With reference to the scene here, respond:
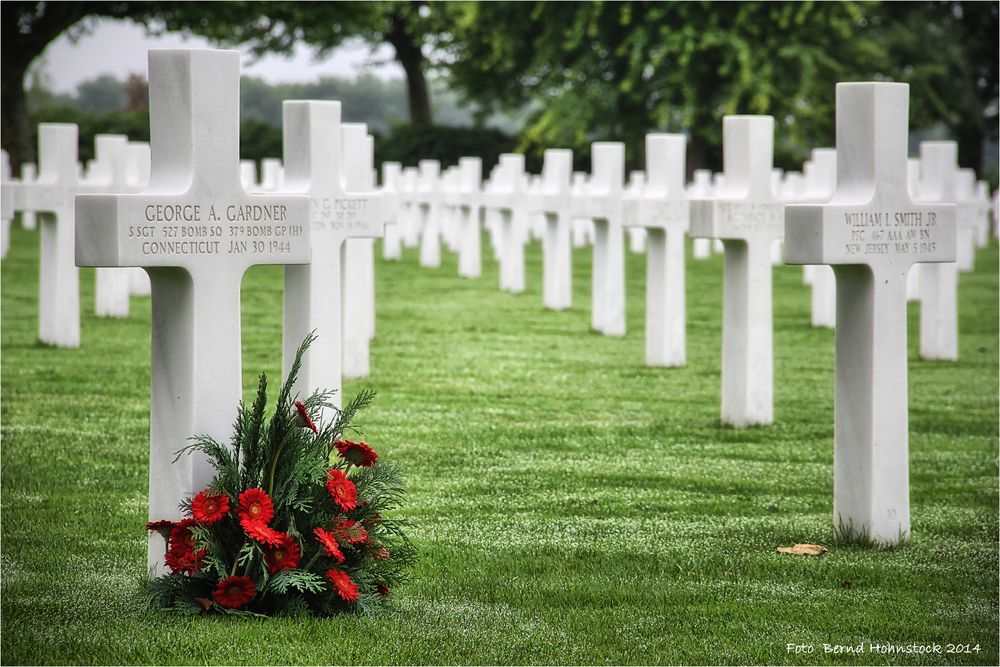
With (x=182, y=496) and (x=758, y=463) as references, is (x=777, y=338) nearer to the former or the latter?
(x=758, y=463)

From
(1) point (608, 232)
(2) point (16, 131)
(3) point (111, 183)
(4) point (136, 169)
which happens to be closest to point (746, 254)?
(1) point (608, 232)

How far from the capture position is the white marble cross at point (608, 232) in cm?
1253

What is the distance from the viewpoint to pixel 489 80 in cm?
4081

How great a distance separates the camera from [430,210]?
67.4ft

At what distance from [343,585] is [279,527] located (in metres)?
0.28

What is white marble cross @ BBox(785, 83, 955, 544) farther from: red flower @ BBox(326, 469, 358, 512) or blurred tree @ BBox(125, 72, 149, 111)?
blurred tree @ BBox(125, 72, 149, 111)

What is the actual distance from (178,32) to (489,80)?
1303 cm

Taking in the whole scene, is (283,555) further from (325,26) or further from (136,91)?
(136,91)

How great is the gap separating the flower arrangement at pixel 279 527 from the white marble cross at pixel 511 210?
11527 millimetres

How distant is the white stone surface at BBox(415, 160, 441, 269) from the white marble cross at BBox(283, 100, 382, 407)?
1212cm

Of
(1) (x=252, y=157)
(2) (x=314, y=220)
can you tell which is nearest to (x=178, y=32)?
(1) (x=252, y=157)

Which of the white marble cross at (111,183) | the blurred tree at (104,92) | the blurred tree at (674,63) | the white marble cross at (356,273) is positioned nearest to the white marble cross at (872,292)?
the white marble cross at (356,273)

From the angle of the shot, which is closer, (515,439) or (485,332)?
(515,439)

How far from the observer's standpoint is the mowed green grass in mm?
4430
